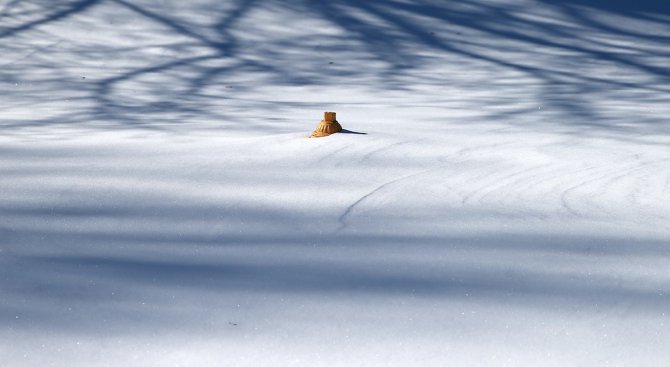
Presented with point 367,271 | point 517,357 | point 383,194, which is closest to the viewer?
point 517,357

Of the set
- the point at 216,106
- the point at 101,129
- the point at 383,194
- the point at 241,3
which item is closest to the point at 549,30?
the point at 241,3

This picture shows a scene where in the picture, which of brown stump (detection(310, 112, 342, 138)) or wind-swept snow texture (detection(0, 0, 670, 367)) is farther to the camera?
brown stump (detection(310, 112, 342, 138))

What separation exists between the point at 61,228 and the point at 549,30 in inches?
137

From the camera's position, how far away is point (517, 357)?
101cm

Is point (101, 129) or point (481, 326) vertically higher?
point (481, 326)

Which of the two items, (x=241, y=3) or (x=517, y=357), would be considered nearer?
(x=517, y=357)

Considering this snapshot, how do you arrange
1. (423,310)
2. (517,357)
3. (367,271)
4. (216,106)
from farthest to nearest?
(216,106) < (367,271) < (423,310) < (517,357)

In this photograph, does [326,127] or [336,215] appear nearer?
[336,215]

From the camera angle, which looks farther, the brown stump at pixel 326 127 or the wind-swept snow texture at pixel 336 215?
the brown stump at pixel 326 127

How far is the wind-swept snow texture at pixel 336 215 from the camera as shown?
42.0 inches

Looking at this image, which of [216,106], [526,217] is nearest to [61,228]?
[526,217]

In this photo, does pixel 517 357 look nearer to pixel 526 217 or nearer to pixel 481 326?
pixel 481 326

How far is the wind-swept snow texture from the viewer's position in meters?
1.07

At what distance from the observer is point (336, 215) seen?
5.28 ft
